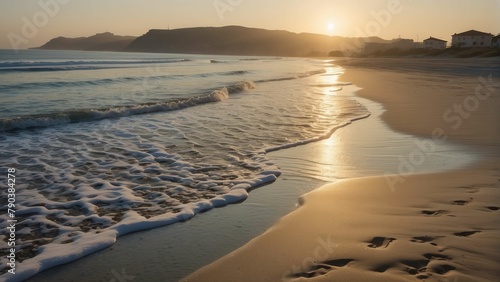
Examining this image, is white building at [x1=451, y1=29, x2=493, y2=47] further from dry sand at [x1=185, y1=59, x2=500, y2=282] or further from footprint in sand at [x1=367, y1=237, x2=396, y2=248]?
footprint in sand at [x1=367, y1=237, x2=396, y2=248]

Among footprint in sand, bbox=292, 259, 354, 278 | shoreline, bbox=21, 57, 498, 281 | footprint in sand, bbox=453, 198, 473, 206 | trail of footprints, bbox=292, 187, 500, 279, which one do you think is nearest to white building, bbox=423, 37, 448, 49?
footprint in sand, bbox=453, 198, 473, 206

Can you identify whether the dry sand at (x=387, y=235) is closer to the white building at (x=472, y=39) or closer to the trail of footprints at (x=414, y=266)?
the trail of footprints at (x=414, y=266)

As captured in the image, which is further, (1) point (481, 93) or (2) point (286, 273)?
(1) point (481, 93)

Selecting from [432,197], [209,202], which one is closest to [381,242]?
[432,197]

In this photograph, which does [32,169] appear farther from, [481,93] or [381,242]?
[481,93]

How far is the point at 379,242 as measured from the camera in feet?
12.9

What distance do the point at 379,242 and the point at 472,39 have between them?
9530 centimetres

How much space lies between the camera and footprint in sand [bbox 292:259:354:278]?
3.37m

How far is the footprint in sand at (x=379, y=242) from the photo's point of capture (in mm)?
3843

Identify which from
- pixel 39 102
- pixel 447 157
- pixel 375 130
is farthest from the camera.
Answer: pixel 39 102

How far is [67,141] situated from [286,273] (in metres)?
Answer: 7.95

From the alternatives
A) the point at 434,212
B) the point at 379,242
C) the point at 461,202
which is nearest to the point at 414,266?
the point at 379,242

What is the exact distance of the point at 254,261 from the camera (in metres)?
3.66

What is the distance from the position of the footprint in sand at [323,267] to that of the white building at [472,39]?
308ft
